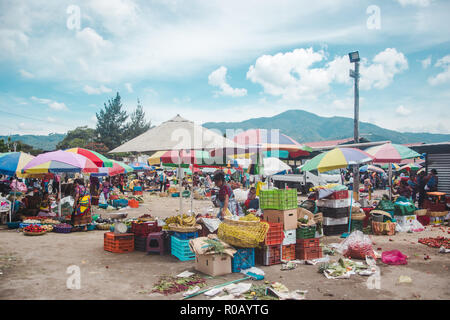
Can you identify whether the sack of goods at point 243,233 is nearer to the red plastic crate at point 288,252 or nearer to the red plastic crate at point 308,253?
the red plastic crate at point 288,252

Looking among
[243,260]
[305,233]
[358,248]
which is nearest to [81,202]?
[243,260]

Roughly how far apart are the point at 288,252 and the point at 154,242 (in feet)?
10.6

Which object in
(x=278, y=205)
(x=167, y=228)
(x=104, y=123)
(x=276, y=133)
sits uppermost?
(x=104, y=123)

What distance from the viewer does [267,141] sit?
849 cm

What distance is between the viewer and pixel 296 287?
5.53 m

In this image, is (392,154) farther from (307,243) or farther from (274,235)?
(274,235)

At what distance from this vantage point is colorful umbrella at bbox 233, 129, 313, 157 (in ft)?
27.1

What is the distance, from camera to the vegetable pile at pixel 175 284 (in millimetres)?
5296

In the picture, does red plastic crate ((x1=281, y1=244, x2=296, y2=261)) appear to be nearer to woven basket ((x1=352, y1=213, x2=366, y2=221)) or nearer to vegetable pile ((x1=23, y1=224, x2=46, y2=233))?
woven basket ((x1=352, y1=213, x2=366, y2=221))

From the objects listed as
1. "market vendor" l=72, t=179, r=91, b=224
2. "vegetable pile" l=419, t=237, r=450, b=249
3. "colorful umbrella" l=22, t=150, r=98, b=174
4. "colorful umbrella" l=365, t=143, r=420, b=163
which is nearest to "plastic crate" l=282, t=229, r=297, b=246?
"vegetable pile" l=419, t=237, r=450, b=249
